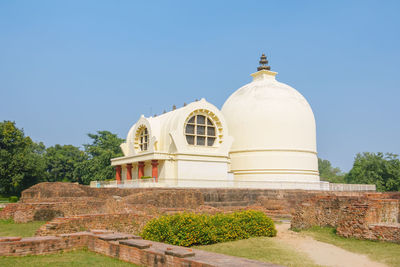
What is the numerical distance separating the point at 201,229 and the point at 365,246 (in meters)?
4.14

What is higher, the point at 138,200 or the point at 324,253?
the point at 138,200

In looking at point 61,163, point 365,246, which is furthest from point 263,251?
point 61,163

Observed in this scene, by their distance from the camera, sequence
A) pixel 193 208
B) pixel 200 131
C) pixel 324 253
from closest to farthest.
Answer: pixel 324 253 → pixel 193 208 → pixel 200 131

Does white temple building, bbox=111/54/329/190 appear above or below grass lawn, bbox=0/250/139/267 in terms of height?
above

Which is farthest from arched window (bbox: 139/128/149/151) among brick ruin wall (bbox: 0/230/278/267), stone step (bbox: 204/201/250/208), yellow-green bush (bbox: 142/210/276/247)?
brick ruin wall (bbox: 0/230/278/267)

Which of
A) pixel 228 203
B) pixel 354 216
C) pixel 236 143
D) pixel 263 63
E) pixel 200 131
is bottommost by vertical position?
pixel 354 216

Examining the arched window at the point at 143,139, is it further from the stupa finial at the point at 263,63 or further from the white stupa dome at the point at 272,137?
the stupa finial at the point at 263,63

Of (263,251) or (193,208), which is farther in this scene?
(193,208)

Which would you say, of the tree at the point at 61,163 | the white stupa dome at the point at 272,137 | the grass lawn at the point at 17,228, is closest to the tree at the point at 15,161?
the tree at the point at 61,163

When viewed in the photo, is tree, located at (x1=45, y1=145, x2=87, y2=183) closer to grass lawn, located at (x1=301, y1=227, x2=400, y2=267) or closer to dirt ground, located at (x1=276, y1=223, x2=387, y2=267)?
grass lawn, located at (x1=301, y1=227, x2=400, y2=267)

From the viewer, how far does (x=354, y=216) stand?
11.0 meters

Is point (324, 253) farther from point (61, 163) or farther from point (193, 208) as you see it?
point (61, 163)

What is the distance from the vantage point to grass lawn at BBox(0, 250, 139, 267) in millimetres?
7199

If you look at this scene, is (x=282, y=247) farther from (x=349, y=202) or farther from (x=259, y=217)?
(x=349, y=202)
